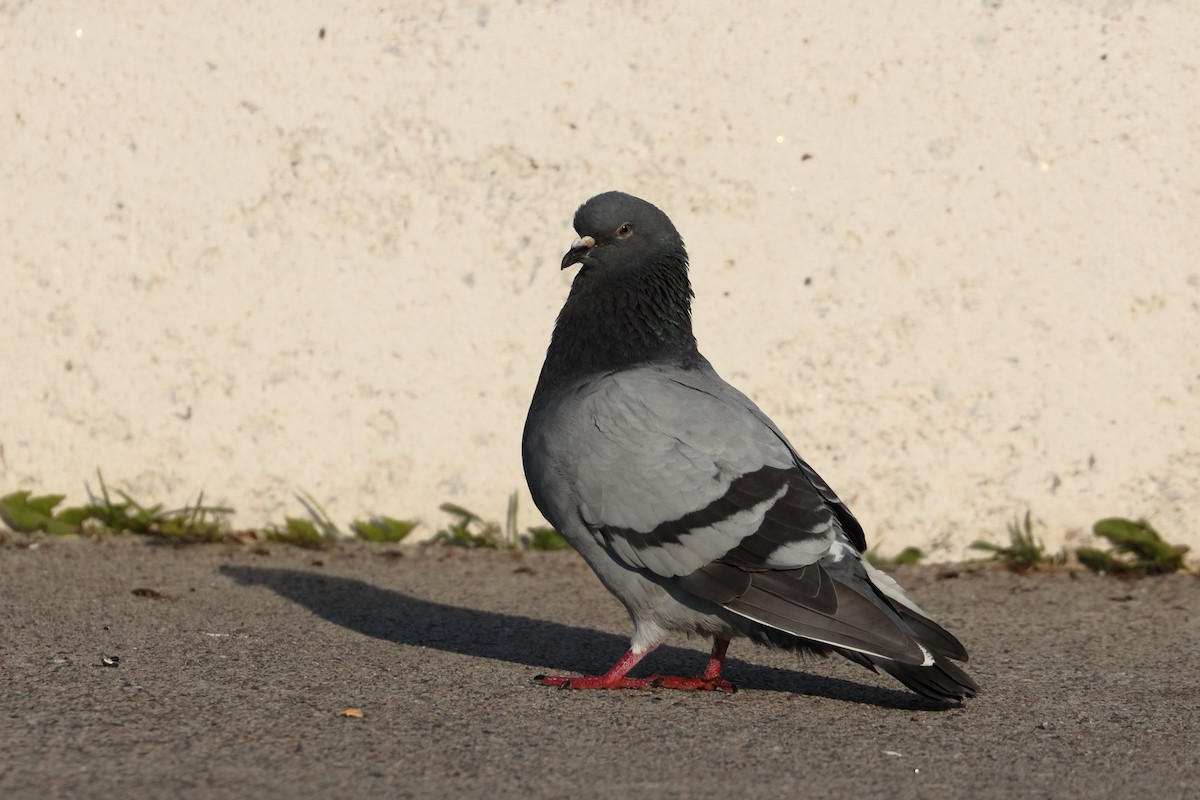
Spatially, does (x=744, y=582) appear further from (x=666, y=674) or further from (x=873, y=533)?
(x=873, y=533)

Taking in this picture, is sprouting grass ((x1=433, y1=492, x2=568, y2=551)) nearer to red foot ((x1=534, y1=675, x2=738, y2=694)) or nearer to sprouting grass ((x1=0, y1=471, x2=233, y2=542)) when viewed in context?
sprouting grass ((x1=0, y1=471, x2=233, y2=542))

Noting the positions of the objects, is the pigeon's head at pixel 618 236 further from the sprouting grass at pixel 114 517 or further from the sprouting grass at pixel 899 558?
the sprouting grass at pixel 114 517

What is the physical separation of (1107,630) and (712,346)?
183 centimetres

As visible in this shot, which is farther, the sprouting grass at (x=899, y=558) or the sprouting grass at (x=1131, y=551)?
the sprouting grass at (x=899, y=558)

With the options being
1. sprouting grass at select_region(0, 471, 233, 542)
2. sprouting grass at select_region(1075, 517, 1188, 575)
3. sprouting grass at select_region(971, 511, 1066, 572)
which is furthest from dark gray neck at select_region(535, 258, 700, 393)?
sprouting grass at select_region(1075, 517, 1188, 575)

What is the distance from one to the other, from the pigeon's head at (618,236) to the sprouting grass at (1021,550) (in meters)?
2.12

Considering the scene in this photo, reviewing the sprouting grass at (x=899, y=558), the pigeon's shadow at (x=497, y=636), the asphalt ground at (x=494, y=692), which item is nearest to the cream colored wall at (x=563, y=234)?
the sprouting grass at (x=899, y=558)

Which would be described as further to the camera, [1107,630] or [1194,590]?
[1194,590]

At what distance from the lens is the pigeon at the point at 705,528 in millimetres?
3625

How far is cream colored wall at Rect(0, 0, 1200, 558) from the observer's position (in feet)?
18.3

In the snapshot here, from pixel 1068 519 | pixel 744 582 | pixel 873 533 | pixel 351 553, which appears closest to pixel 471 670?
pixel 744 582

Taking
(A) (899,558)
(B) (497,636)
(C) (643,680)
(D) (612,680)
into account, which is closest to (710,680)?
(C) (643,680)

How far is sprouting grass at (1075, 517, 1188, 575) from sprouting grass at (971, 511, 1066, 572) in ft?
0.46

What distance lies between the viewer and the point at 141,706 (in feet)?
11.1
